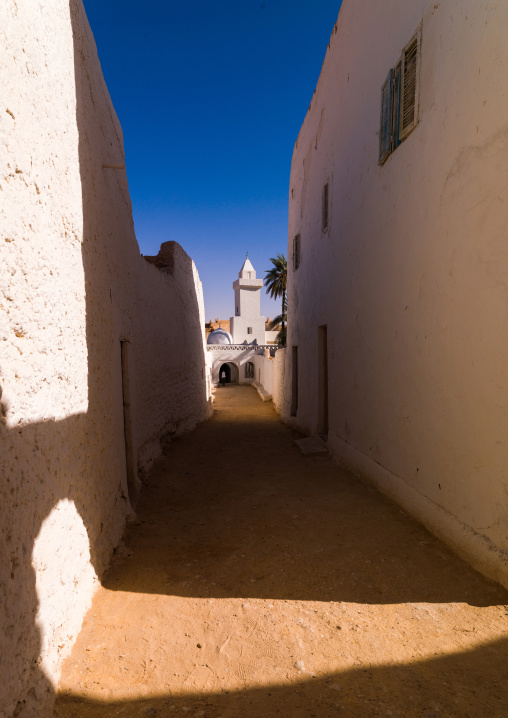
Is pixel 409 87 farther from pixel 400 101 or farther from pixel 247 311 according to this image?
pixel 247 311

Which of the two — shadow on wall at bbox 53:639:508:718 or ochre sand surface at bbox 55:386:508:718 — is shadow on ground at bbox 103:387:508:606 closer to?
ochre sand surface at bbox 55:386:508:718

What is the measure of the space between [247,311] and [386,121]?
3394 cm

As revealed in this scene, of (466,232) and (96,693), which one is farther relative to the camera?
(466,232)

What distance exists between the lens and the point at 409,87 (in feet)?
14.9

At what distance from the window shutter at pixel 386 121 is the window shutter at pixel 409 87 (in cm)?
31

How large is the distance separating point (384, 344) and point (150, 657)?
4.19m

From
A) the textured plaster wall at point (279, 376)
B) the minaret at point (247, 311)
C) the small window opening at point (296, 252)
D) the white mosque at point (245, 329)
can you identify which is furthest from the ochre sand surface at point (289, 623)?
the minaret at point (247, 311)

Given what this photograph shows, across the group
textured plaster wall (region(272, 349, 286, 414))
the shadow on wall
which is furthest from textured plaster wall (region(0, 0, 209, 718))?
textured plaster wall (region(272, 349, 286, 414))

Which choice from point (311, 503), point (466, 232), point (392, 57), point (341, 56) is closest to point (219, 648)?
point (311, 503)

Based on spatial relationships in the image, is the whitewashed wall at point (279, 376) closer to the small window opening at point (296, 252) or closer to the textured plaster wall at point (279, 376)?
the textured plaster wall at point (279, 376)

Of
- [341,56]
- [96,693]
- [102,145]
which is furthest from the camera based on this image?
[341,56]

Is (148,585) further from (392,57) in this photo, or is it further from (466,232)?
(392,57)

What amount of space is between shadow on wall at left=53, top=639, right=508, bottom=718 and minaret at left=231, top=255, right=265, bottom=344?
35579mm

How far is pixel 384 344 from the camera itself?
520cm
